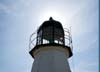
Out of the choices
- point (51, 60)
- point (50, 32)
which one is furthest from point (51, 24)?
point (51, 60)

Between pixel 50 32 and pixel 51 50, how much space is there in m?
1.21

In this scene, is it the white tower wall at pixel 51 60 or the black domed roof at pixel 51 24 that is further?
the black domed roof at pixel 51 24

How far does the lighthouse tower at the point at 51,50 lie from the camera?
1162cm

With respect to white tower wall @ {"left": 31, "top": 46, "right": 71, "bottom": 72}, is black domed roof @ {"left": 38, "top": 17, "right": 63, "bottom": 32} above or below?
above

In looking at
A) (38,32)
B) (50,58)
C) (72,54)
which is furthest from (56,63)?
(38,32)

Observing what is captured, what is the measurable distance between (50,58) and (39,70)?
2.72ft

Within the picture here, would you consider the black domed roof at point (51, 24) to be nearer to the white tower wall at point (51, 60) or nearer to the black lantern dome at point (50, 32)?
the black lantern dome at point (50, 32)

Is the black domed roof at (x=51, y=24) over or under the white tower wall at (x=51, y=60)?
over

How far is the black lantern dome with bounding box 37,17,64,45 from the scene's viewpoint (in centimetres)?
1263

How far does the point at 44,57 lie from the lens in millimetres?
11891

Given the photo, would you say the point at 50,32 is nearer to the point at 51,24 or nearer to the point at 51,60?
the point at 51,24

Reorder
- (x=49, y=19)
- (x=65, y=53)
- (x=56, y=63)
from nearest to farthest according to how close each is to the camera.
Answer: (x=56, y=63), (x=65, y=53), (x=49, y=19)

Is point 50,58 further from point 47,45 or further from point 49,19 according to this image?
point 49,19

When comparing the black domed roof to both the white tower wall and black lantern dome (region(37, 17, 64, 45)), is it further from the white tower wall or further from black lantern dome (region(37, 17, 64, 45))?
the white tower wall
